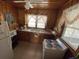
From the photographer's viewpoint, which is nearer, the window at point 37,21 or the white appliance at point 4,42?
the white appliance at point 4,42

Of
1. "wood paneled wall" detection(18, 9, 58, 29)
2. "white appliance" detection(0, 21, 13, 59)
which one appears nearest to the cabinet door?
"white appliance" detection(0, 21, 13, 59)

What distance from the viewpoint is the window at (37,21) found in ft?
17.9

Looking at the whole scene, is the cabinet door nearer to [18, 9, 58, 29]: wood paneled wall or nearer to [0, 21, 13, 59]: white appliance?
[0, 21, 13, 59]: white appliance

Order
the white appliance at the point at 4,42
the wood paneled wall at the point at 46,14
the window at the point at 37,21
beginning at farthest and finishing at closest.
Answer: the window at the point at 37,21 < the wood paneled wall at the point at 46,14 < the white appliance at the point at 4,42

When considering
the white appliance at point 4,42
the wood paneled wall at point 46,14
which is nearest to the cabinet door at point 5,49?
the white appliance at point 4,42

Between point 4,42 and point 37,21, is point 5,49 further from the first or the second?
point 37,21

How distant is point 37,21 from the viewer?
554 cm

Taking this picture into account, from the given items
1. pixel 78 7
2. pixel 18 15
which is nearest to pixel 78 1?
pixel 78 7

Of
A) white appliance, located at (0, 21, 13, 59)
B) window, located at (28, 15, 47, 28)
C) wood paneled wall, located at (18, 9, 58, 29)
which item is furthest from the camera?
window, located at (28, 15, 47, 28)

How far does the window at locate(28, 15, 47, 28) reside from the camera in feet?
17.9

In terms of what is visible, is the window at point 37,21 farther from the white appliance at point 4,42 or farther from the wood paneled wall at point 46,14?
the white appliance at point 4,42

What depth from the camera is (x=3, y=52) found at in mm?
2053

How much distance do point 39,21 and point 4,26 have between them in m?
3.60

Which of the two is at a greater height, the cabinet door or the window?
the window
